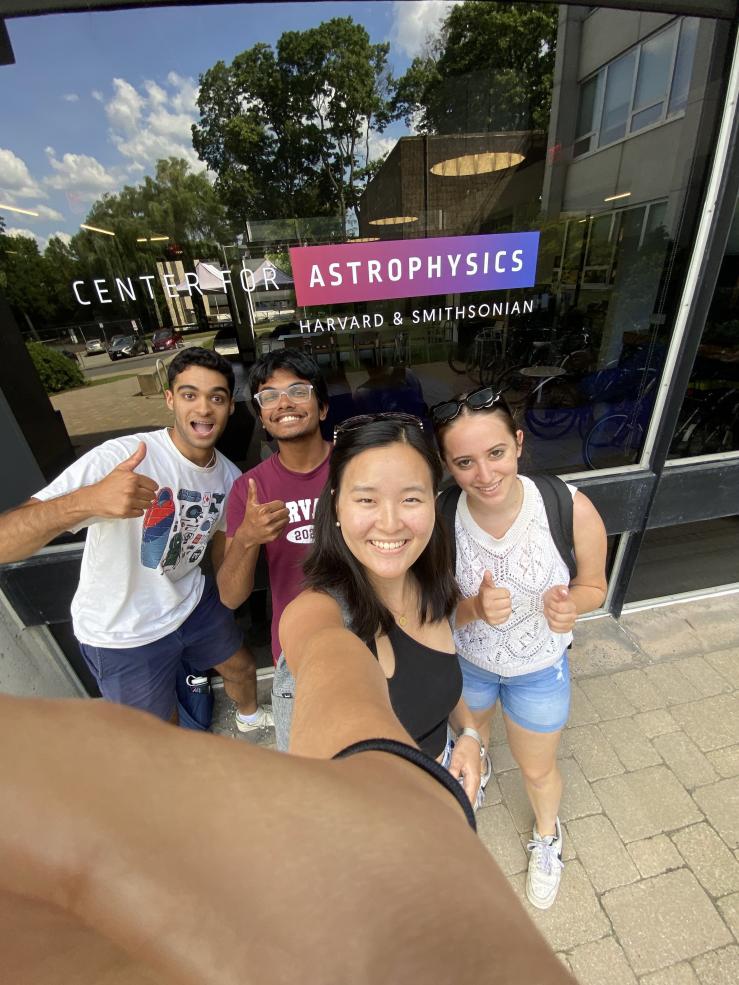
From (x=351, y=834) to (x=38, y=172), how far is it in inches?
96.5

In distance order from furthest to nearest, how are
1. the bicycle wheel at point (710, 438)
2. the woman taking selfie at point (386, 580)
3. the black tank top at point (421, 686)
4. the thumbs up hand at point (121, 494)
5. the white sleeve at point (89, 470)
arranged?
the bicycle wheel at point (710, 438) → the white sleeve at point (89, 470) → the thumbs up hand at point (121, 494) → the black tank top at point (421, 686) → the woman taking selfie at point (386, 580)

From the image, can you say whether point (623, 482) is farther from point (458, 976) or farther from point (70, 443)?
point (70, 443)

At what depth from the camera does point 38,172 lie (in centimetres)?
177

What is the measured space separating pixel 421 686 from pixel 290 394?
1.15 m

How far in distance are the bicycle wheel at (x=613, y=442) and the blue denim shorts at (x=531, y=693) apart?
1.64 meters

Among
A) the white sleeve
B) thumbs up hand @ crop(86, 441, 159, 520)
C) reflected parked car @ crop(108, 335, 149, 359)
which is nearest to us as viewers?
thumbs up hand @ crop(86, 441, 159, 520)

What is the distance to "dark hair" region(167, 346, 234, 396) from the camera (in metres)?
1.81

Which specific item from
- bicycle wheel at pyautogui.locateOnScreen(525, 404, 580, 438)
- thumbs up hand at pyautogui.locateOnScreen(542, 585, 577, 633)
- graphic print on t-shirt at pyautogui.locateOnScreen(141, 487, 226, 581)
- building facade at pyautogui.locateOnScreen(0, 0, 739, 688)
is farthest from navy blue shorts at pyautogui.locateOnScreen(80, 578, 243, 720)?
bicycle wheel at pyautogui.locateOnScreen(525, 404, 580, 438)

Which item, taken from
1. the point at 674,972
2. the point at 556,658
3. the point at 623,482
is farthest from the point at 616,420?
the point at 674,972

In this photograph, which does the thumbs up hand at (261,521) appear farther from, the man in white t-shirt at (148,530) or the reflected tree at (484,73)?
the reflected tree at (484,73)

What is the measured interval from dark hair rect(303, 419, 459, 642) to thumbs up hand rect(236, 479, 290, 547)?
27cm

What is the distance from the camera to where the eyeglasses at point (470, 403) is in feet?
4.87

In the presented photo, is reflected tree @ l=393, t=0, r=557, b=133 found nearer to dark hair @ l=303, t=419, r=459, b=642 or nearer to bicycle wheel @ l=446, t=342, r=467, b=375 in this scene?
bicycle wheel @ l=446, t=342, r=467, b=375

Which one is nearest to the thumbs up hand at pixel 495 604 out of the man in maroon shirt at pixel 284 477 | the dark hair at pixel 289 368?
the man in maroon shirt at pixel 284 477
